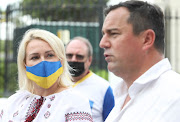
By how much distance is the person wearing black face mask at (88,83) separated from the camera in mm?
3223

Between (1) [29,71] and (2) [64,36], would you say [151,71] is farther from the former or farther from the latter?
(2) [64,36]

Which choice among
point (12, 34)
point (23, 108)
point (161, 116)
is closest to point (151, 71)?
point (161, 116)

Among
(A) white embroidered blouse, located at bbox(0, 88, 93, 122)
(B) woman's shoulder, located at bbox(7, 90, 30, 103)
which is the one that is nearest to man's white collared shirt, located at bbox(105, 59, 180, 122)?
(A) white embroidered blouse, located at bbox(0, 88, 93, 122)

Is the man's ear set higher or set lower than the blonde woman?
higher

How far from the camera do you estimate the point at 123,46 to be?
1.71 m

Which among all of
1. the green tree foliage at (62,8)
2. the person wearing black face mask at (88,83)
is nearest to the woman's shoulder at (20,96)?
the person wearing black face mask at (88,83)

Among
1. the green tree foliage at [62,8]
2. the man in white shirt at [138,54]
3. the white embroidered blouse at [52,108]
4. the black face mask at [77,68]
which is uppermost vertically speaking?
the green tree foliage at [62,8]

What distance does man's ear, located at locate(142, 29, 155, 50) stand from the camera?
1.71 meters

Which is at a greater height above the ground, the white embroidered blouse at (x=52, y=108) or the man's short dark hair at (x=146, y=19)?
the man's short dark hair at (x=146, y=19)

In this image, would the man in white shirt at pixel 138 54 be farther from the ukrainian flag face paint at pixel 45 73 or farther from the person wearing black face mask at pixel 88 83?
the person wearing black face mask at pixel 88 83

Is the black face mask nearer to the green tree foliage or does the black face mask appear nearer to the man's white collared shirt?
the man's white collared shirt

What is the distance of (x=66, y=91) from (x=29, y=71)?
41 centimetres

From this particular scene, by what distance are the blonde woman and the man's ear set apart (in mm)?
857

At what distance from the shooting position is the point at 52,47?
98.7 inches
